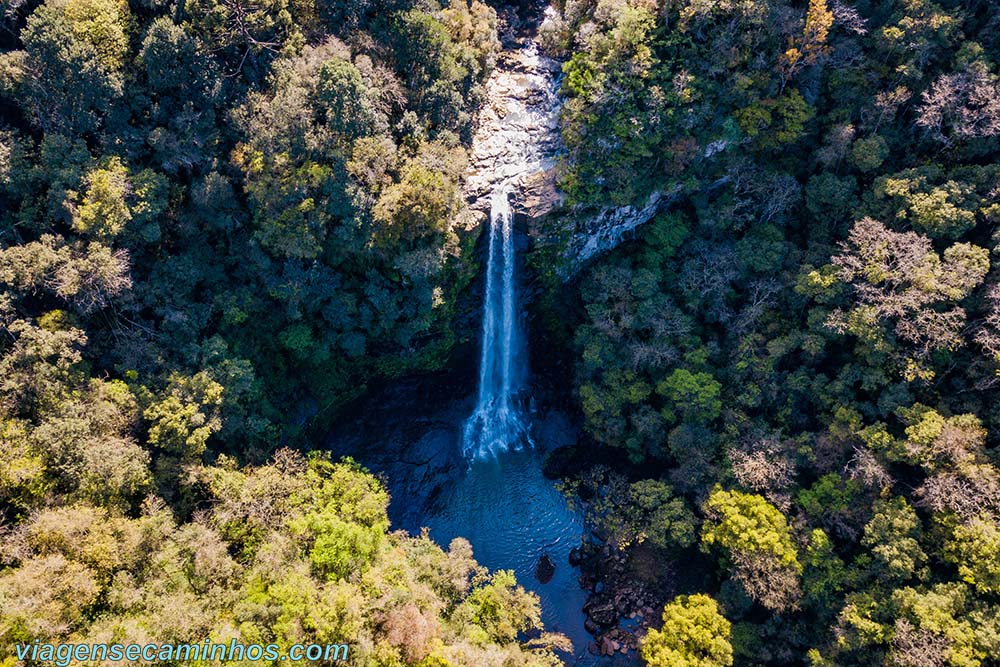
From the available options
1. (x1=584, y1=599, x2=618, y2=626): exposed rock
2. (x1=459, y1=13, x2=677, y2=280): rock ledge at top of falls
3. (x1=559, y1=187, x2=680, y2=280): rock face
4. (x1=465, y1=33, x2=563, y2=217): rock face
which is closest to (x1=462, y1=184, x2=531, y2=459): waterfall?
(x1=559, y1=187, x2=680, y2=280): rock face

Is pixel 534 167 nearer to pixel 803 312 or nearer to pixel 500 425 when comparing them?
pixel 803 312

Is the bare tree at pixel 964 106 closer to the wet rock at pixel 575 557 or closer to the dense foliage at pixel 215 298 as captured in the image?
the dense foliage at pixel 215 298

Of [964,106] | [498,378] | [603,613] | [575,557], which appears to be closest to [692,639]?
[603,613]

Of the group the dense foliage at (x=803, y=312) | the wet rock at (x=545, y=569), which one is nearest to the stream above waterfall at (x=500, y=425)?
the wet rock at (x=545, y=569)

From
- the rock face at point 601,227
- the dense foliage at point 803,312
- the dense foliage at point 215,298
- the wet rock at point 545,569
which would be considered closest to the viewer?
the dense foliage at point 215,298

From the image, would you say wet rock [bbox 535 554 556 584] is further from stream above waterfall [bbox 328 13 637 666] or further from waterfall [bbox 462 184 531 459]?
waterfall [bbox 462 184 531 459]

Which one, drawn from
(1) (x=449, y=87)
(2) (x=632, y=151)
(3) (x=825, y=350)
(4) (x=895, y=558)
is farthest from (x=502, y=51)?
(4) (x=895, y=558)

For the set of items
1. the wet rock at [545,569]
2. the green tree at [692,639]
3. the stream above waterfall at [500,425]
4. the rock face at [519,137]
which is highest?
the rock face at [519,137]
